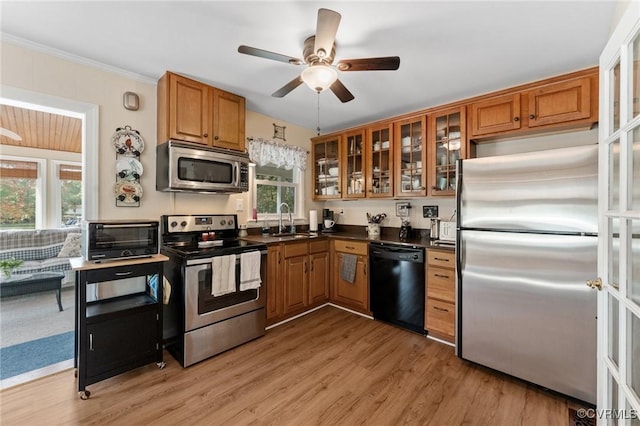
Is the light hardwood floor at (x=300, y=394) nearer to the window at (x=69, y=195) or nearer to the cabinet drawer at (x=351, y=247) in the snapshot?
the cabinet drawer at (x=351, y=247)

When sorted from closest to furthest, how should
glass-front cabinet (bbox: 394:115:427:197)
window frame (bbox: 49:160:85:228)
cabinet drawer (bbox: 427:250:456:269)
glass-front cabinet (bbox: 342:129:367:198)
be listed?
cabinet drawer (bbox: 427:250:456:269)
glass-front cabinet (bbox: 394:115:427:197)
glass-front cabinet (bbox: 342:129:367:198)
window frame (bbox: 49:160:85:228)

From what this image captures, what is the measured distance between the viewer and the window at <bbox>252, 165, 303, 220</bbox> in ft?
11.5

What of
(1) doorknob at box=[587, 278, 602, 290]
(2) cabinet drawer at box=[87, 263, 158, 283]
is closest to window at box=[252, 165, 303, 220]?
(2) cabinet drawer at box=[87, 263, 158, 283]

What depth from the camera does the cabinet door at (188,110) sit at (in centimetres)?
239

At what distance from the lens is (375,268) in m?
3.04

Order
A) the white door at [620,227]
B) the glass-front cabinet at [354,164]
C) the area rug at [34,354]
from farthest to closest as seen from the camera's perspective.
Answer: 1. the glass-front cabinet at [354,164]
2. the area rug at [34,354]
3. the white door at [620,227]

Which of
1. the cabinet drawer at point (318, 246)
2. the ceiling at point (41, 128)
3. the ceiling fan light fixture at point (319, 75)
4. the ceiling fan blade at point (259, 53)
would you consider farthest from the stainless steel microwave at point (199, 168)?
the ceiling at point (41, 128)

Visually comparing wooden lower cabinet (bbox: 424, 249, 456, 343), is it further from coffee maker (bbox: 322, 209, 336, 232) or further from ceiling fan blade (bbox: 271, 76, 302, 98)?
ceiling fan blade (bbox: 271, 76, 302, 98)

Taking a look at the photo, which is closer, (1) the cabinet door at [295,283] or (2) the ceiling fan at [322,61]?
(2) the ceiling fan at [322,61]

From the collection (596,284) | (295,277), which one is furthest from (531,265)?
(295,277)

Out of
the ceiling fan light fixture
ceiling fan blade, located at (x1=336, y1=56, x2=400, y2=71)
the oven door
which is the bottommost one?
the oven door

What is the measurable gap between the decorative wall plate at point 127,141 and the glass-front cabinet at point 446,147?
2.84 meters

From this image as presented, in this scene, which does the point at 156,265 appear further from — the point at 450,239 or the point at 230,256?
the point at 450,239

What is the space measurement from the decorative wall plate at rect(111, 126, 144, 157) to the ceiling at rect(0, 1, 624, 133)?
522 millimetres
